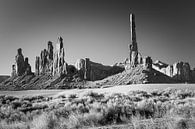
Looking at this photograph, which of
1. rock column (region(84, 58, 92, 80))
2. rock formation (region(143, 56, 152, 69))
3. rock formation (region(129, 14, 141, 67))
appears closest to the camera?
rock formation (region(143, 56, 152, 69))

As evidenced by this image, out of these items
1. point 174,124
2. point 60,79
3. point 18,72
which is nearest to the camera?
point 174,124

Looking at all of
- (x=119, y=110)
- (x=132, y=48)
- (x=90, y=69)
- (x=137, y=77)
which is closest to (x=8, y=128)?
(x=119, y=110)

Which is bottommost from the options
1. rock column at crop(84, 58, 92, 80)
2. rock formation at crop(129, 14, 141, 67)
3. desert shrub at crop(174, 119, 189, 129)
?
desert shrub at crop(174, 119, 189, 129)

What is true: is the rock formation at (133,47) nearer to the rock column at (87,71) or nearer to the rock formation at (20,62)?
the rock column at (87,71)

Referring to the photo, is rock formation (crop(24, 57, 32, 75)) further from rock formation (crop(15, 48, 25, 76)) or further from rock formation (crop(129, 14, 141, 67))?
rock formation (crop(129, 14, 141, 67))

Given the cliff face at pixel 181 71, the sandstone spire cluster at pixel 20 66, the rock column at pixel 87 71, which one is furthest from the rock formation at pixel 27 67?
the cliff face at pixel 181 71

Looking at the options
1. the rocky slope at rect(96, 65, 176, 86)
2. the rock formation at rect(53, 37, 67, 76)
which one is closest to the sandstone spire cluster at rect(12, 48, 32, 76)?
the rock formation at rect(53, 37, 67, 76)

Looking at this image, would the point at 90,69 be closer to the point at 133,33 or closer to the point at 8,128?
the point at 133,33

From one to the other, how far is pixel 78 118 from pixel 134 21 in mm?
160343

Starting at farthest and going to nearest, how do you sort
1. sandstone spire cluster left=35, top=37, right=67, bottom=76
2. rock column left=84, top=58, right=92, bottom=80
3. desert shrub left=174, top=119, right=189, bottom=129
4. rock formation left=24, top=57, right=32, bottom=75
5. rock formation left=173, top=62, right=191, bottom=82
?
rock formation left=173, top=62, right=191, bottom=82 < sandstone spire cluster left=35, top=37, right=67, bottom=76 < rock formation left=24, top=57, right=32, bottom=75 < rock column left=84, top=58, right=92, bottom=80 < desert shrub left=174, top=119, right=189, bottom=129

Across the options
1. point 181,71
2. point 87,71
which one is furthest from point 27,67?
point 181,71

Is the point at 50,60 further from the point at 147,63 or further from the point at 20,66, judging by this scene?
the point at 147,63

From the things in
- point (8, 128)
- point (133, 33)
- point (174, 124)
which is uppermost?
point (133, 33)

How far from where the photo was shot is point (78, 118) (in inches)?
347
